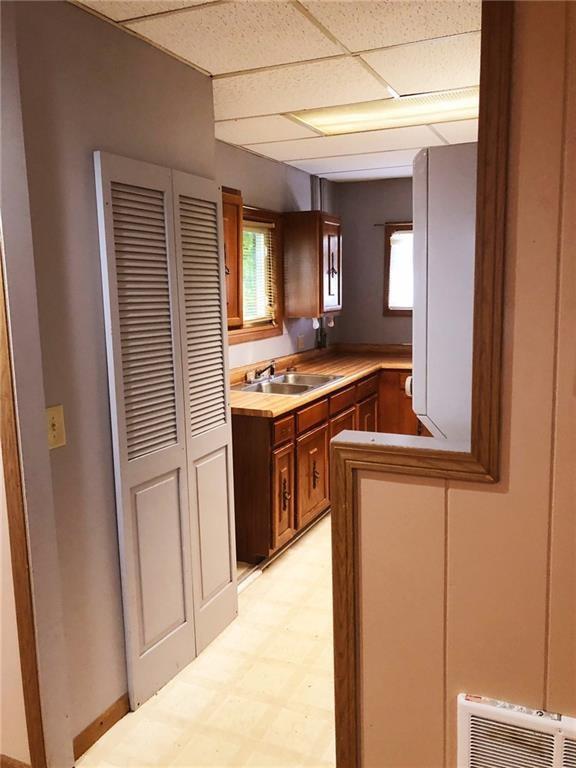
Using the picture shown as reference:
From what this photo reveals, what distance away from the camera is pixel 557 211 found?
115 centimetres

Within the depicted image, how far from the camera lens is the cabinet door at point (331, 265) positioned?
15.3ft

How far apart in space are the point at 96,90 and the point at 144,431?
1.15 meters

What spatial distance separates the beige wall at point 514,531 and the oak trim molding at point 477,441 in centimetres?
2

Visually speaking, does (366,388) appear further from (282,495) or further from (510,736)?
(510,736)

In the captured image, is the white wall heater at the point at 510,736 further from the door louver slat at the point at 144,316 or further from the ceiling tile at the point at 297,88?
the ceiling tile at the point at 297,88

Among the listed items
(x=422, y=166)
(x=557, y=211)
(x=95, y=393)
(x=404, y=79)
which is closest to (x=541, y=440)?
(x=557, y=211)

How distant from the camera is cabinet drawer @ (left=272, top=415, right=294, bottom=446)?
10.9 ft

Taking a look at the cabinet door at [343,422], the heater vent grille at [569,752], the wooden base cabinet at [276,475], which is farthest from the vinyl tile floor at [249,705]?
the cabinet door at [343,422]

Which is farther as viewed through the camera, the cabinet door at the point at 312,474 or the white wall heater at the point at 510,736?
the cabinet door at the point at 312,474

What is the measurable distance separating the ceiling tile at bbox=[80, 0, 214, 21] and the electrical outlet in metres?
1.22

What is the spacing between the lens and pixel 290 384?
4.27 m

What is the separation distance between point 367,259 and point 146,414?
12.2 ft

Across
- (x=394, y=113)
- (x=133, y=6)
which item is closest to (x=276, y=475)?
(x=394, y=113)

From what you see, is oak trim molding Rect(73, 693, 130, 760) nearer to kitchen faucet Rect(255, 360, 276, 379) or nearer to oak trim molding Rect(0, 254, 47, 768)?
oak trim molding Rect(0, 254, 47, 768)
